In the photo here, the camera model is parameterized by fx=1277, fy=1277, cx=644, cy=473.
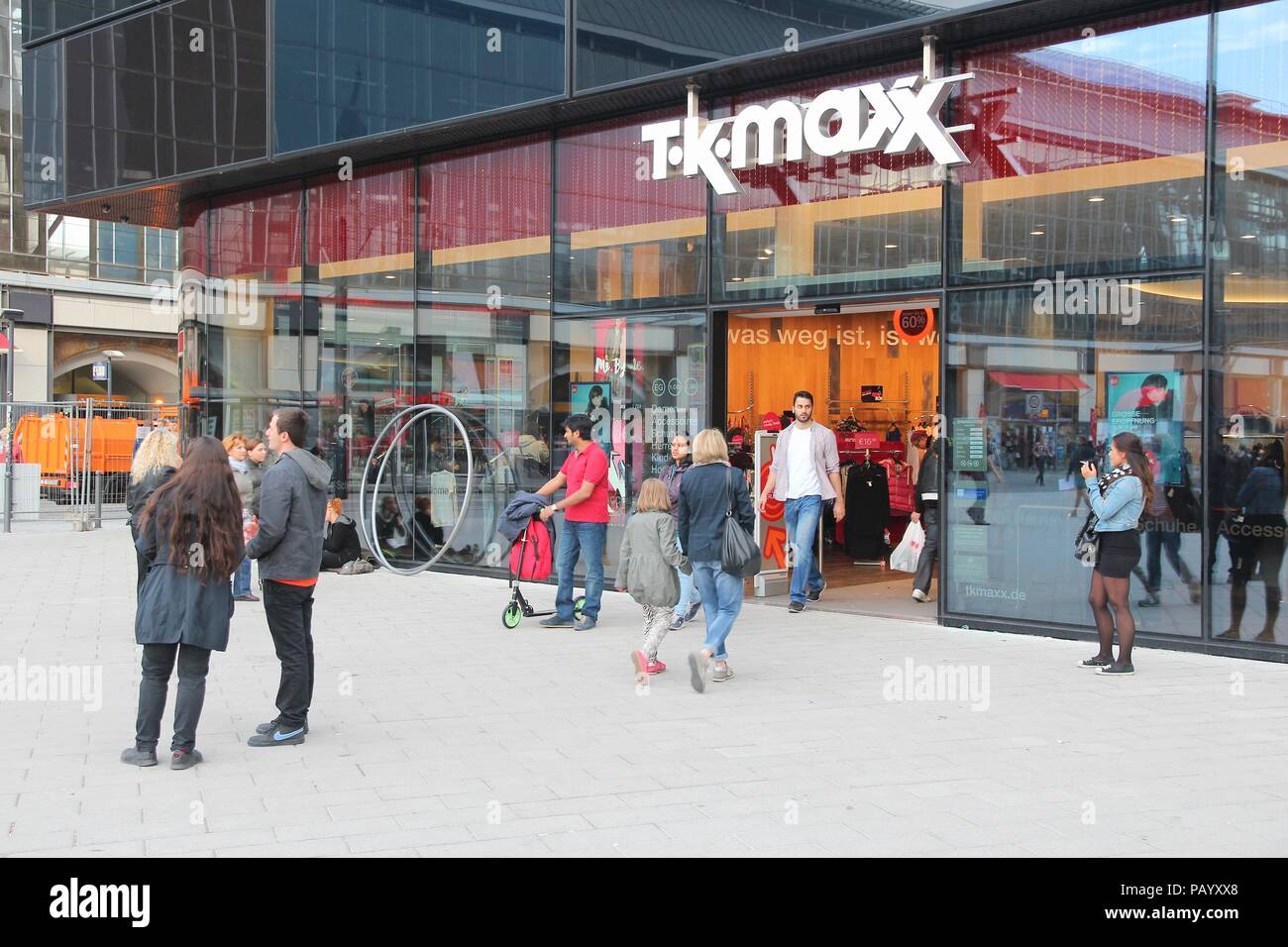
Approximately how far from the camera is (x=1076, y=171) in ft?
34.0

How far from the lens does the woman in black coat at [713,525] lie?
856cm

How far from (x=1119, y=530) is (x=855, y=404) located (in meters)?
8.74

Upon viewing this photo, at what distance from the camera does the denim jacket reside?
8.65m

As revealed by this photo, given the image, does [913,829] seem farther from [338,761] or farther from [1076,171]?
[1076,171]

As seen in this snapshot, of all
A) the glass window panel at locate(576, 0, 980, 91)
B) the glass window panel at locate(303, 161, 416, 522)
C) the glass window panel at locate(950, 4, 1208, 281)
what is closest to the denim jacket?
the glass window panel at locate(950, 4, 1208, 281)

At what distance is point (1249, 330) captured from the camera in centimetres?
948

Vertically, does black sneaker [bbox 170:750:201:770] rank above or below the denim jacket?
below

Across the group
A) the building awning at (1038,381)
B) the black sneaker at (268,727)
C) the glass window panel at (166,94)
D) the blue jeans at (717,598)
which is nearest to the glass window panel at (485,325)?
the glass window panel at (166,94)

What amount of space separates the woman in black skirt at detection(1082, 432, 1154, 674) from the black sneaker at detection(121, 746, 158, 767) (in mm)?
6167

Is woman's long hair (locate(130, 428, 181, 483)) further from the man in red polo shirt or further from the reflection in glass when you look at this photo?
the reflection in glass

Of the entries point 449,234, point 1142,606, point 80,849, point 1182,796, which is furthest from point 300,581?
point 449,234

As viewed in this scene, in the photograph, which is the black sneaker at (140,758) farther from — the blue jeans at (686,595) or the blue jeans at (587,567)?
the blue jeans at (686,595)

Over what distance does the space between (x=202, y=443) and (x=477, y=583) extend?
755 cm

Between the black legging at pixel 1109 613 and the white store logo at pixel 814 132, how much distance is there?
12.6ft
